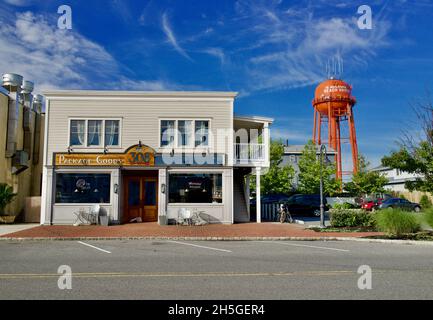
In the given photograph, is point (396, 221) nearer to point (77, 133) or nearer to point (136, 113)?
point (136, 113)

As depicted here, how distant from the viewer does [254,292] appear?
6.44 meters

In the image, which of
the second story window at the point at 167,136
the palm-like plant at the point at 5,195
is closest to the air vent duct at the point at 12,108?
the palm-like plant at the point at 5,195

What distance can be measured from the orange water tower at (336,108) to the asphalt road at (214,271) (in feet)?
129

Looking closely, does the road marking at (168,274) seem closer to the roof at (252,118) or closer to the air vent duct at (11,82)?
the roof at (252,118)

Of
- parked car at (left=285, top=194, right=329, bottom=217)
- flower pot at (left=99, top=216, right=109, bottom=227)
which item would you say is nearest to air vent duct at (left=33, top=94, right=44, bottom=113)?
flower pot at (left=99, top=216, right=109, bottom=227)

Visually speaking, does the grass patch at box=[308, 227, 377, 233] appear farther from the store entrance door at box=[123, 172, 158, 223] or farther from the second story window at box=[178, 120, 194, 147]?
the store entrance door at box=[123, 172, 158, 223]

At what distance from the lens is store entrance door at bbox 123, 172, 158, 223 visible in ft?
69.7

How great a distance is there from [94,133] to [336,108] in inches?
1512

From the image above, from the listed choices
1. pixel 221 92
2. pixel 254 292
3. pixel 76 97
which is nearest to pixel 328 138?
pixel 221 92

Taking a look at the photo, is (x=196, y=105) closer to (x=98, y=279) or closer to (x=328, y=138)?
(x=98, y=279)

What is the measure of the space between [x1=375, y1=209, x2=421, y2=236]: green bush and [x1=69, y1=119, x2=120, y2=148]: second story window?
13.2 m
